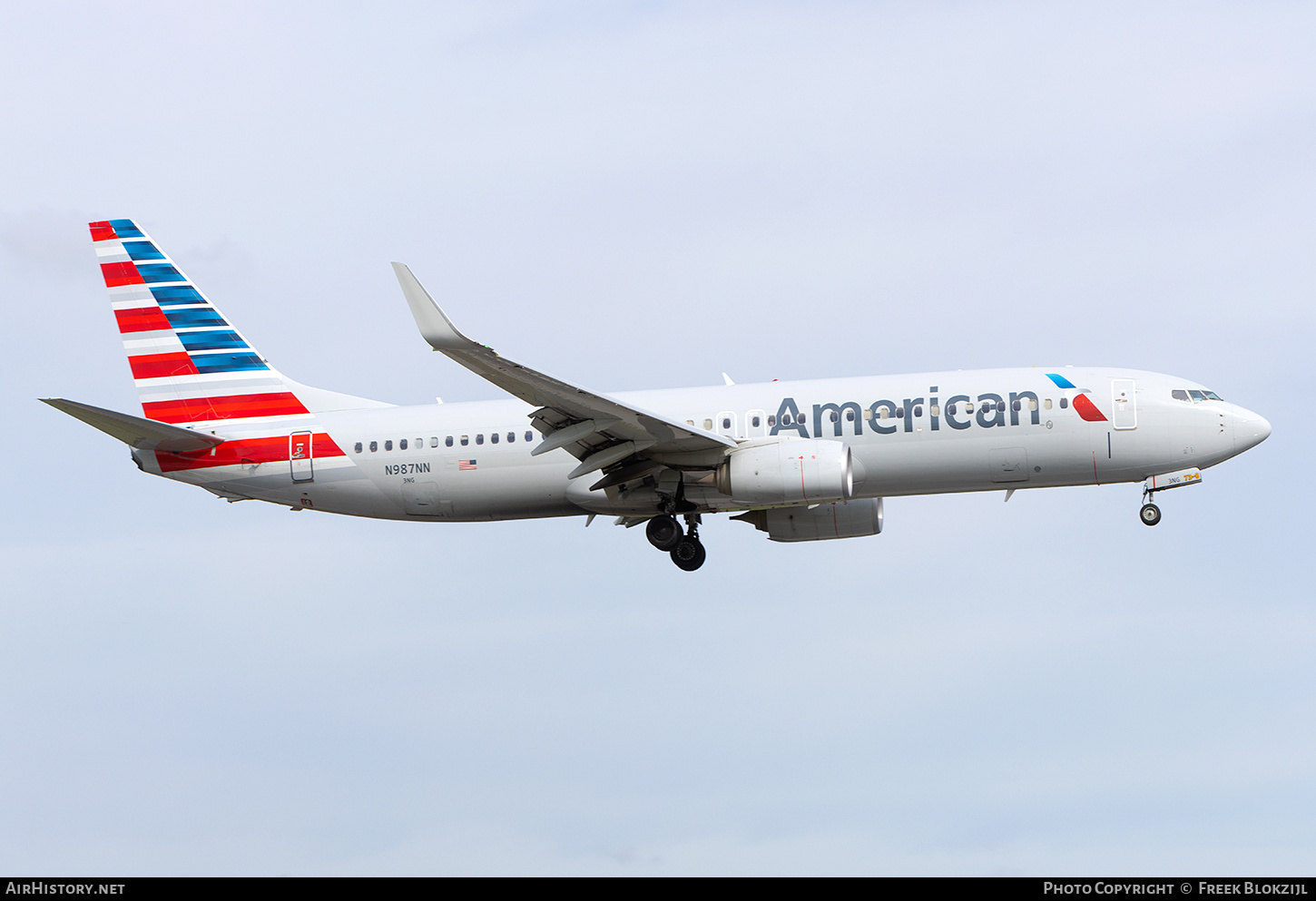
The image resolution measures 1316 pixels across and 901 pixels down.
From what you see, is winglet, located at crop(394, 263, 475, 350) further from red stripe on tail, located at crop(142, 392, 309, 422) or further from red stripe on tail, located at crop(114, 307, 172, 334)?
red stripe on tail, located at crop(114, 307, 172, 334)

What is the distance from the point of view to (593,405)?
27.6m

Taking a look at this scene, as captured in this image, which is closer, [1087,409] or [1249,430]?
[1087,409]

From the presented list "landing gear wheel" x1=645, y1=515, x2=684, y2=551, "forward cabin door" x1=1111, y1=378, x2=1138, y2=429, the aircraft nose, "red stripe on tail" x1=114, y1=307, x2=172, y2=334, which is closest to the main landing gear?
"landing gear wheel" x1=645, y1=515, x2=684, y2=551

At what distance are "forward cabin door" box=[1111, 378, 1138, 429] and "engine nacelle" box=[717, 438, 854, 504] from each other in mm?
5727

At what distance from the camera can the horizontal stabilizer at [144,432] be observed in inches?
1193

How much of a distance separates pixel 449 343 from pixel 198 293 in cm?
1345

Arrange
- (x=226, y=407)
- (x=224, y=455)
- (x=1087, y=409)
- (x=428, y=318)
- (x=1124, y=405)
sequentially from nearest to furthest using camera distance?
(x=428, y=318), (x=1087, y=409), (x=1124, y=405), (x=224, y=455), (x=226, y=407)

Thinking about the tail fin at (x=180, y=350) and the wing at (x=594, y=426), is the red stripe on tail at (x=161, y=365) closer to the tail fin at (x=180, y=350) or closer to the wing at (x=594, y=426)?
the tail fin at (x=180, y=350)

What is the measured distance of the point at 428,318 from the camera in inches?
950

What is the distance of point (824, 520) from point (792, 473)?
17.4 feet

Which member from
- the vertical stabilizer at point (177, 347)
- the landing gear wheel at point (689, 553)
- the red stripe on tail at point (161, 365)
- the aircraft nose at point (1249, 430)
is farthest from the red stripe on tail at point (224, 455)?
the aircraft nose at point (1249, 430)

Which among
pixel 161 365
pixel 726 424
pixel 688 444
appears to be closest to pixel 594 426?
pixel 688 444

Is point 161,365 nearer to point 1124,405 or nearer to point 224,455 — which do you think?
point 224,455
